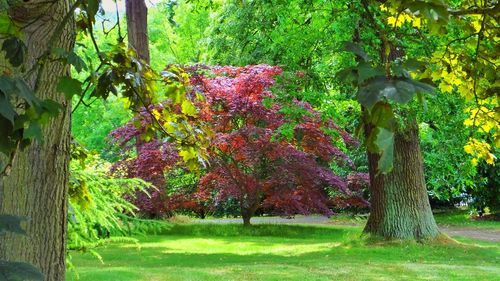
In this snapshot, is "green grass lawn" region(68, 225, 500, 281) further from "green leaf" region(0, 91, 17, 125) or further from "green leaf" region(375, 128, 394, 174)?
"green leaf" region(375, 128, 394, 174)

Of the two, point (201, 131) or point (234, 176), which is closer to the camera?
point (201, 131)

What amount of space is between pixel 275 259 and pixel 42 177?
814 centimetres

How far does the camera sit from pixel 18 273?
1.05 meters

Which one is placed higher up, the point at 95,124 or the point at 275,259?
the point at 95,124

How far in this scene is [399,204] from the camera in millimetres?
12016

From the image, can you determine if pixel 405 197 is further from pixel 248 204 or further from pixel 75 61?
pixel 75 61

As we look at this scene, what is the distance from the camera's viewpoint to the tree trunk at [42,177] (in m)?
2.33

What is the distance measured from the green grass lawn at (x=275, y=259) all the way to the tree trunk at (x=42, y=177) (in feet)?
17.4

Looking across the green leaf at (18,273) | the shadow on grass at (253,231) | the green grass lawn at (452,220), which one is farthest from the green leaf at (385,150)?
the green grass lawn at (452,220)

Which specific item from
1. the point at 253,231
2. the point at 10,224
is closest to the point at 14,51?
the point at 10,224

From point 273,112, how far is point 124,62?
11466mm

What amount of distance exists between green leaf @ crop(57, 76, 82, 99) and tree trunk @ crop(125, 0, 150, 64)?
15.0 meters

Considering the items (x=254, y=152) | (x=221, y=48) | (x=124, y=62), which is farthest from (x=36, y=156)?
(x=221, y=48)

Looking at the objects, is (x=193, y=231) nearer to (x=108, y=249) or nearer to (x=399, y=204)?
(x=108, y=249)
